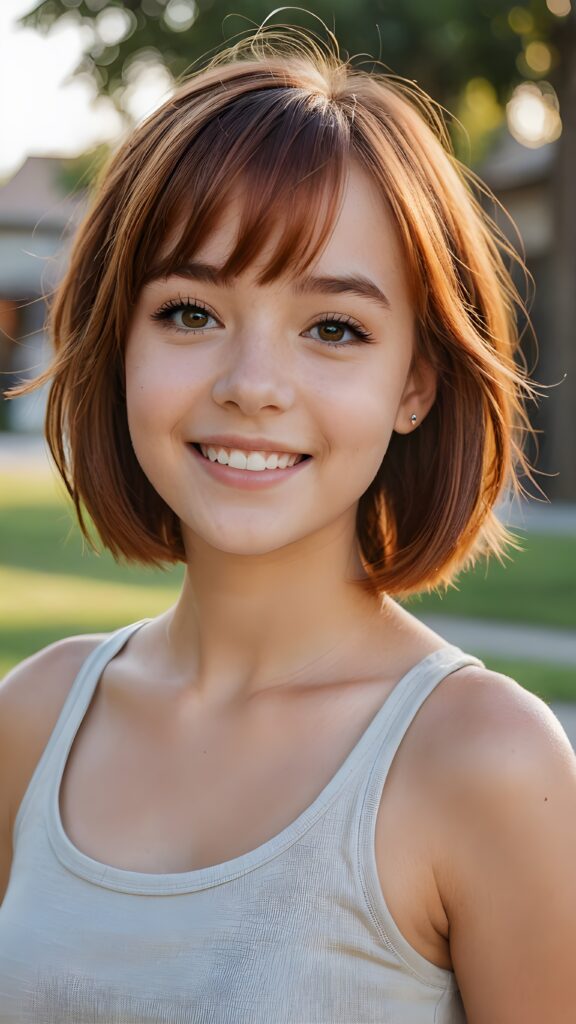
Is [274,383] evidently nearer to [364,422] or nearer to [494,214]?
[364,422]

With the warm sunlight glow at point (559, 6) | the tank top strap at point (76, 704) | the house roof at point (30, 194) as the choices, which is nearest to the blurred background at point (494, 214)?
the warm sunlight glow at point (559, 6)

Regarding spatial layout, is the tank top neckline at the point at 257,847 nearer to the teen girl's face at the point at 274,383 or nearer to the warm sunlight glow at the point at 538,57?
the teen girl's face at the point at 274,383

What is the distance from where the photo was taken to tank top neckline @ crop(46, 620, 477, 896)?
5.98ft

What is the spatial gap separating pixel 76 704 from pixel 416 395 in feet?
2.43

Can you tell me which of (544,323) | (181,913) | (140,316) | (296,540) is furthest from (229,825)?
(544,323)

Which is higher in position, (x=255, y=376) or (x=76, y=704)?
(x=255, y=376)

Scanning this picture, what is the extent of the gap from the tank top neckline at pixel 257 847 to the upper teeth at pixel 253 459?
347 millimetres

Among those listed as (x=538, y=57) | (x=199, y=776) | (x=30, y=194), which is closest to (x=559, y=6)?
(x=538, y=57)

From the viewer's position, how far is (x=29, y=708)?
227 cm

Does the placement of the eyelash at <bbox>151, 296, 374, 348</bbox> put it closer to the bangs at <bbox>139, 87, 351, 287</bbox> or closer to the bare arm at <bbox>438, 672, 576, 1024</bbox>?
the bangs at <bbox>139, 87, 351, 287</bbox>

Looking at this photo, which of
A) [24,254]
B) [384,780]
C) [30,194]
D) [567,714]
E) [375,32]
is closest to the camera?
[384,780]

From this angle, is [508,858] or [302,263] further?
[302,263]

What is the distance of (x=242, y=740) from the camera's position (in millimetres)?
2068

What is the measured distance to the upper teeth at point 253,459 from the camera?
6.45ft
